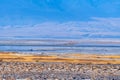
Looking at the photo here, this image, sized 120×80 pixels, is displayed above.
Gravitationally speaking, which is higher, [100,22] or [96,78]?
[100,22]

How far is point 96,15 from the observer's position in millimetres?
187625

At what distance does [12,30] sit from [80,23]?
72.3ft

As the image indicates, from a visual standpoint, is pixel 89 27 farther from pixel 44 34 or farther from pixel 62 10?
pixel 62 10

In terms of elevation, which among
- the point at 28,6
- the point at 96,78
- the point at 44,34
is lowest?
the point at 96,78

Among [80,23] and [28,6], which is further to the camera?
[28,6]

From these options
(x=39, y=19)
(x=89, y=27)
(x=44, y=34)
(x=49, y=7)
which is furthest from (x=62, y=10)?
(x=44, y=34)

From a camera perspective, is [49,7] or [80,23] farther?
[49,7]

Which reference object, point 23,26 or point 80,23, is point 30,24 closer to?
point 23,26

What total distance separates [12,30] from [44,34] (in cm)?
1482

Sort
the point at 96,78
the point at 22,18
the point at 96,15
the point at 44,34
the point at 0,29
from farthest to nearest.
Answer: the point at 96,15 < the point at 22,18 < the point at 0,29 < the point at 44,34 < the point at 96,78

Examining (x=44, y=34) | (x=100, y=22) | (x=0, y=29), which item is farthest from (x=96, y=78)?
(x=100, y=22)

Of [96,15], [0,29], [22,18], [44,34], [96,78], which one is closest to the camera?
[96,78]

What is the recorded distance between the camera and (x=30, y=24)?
171000mm

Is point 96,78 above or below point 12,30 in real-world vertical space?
below
